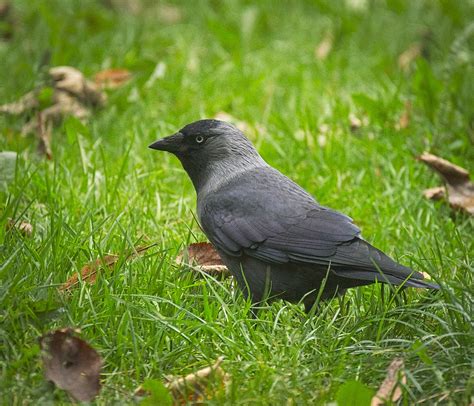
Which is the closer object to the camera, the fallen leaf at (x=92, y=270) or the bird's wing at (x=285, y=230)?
the fallen leaf at (x=92, y=270)

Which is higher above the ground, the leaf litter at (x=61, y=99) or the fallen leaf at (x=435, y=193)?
the leaf litter at (x=61, y=99)

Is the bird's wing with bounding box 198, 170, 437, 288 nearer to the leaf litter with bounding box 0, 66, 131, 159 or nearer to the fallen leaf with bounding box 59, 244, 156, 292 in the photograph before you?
the fallen leaf with bounding box 59, 244, 156, 292

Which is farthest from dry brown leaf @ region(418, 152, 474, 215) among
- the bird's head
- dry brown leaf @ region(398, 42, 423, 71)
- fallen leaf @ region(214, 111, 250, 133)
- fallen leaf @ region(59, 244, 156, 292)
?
dry brown leaf @ region(398, 42, 423, 71)

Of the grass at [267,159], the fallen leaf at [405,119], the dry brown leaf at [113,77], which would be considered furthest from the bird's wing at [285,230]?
the dry brown leaf at [113,77]

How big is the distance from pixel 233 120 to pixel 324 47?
1977 mm

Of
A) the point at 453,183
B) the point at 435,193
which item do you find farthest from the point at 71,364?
the point at 453,183

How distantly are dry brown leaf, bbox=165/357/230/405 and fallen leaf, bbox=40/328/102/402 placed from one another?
28 centimetres

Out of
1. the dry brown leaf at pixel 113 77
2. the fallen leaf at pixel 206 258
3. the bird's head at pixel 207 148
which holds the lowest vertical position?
the fallen leaf at pixel 206 258

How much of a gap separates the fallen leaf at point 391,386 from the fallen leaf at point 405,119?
3.12 meters

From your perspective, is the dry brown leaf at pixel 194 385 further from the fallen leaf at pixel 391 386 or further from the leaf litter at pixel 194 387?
the fallen leaf at pixel 391 386

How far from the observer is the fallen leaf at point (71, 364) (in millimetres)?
2938

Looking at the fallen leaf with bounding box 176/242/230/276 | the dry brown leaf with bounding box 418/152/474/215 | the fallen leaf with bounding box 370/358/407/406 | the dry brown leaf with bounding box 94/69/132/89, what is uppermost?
the dry brown leaf with bounding box 94/69/132/89

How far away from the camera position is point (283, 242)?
383 cm

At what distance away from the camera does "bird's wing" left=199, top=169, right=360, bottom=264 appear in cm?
377
